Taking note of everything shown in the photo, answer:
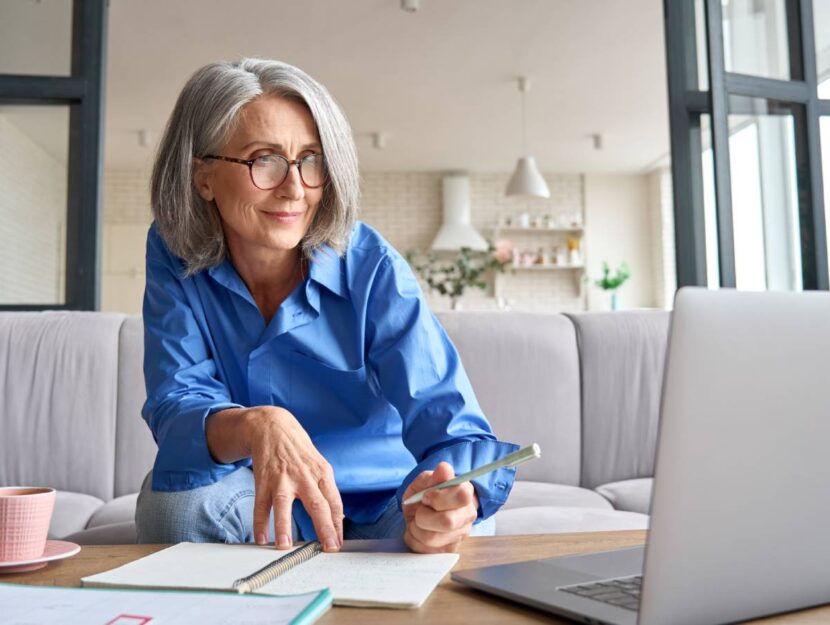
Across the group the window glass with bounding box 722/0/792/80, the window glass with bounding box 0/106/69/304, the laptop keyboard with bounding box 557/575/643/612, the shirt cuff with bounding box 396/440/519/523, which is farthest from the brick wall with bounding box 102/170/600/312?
the laptop keyboard with bounding box 557/575/643/612

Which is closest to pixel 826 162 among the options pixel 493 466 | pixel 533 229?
pixel 493 466

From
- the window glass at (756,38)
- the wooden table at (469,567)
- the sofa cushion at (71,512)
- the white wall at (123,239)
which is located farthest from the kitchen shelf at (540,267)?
the wooden table at (469,567)

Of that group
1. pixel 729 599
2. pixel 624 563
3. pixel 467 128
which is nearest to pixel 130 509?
pixel 624 563

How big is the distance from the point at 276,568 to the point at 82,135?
255 cm

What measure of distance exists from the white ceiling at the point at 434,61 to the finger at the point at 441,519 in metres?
4.77

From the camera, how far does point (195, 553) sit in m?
0.92

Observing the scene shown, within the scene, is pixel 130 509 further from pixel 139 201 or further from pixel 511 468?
pixel 139 201

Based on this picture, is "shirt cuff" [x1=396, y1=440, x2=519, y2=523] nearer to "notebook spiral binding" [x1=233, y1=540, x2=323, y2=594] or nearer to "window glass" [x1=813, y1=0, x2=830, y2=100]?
"notebook spiral binding" [x1=233, y1=540, x2=323, y2=594]

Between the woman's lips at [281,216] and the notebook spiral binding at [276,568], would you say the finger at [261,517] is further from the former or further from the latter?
the woman's lips at [281,216]

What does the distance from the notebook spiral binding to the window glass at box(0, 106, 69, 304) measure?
2.33 meters

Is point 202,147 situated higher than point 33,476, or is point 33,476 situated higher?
point 202,147

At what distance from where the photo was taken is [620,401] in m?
2.44

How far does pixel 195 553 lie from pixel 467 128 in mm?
7488

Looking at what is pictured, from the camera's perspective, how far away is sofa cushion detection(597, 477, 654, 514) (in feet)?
6.90
